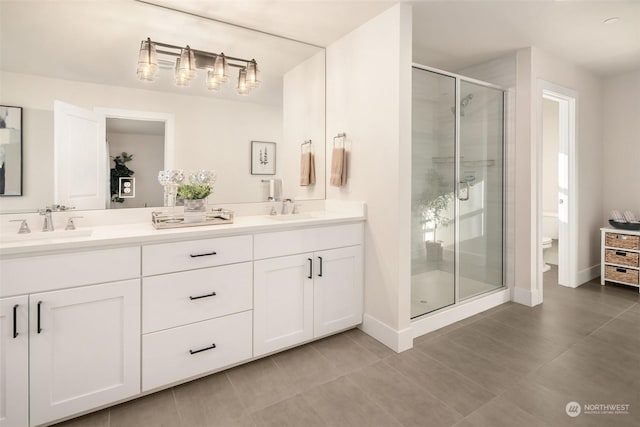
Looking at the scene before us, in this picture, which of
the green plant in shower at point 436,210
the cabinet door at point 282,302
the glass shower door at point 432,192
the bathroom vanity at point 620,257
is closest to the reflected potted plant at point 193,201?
the cabinet door at point 282,302

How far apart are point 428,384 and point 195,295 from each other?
1.43 m

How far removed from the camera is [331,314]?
2.39 m

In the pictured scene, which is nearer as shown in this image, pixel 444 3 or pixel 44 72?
pixel 44 72

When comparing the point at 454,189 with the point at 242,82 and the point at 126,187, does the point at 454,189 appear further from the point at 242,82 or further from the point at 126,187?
the point at 126,187

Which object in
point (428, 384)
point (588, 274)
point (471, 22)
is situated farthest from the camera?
point (588, 274)

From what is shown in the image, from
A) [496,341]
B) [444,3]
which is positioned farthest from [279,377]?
[444,3]

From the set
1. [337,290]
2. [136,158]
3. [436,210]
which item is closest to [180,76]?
[136,158]

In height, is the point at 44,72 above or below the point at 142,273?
above

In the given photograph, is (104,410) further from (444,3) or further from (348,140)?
(444,3)

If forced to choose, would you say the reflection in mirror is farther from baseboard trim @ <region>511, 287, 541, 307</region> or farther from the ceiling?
baseboard trim @ <region>511, 287, 541, 307</region>

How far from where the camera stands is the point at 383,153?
7.64 ft

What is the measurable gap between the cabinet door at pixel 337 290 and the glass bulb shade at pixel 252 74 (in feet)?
4.52

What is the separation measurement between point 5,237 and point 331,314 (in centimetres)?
193

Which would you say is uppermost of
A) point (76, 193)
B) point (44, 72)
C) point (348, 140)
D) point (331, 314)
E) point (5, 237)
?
point (44, 72)
